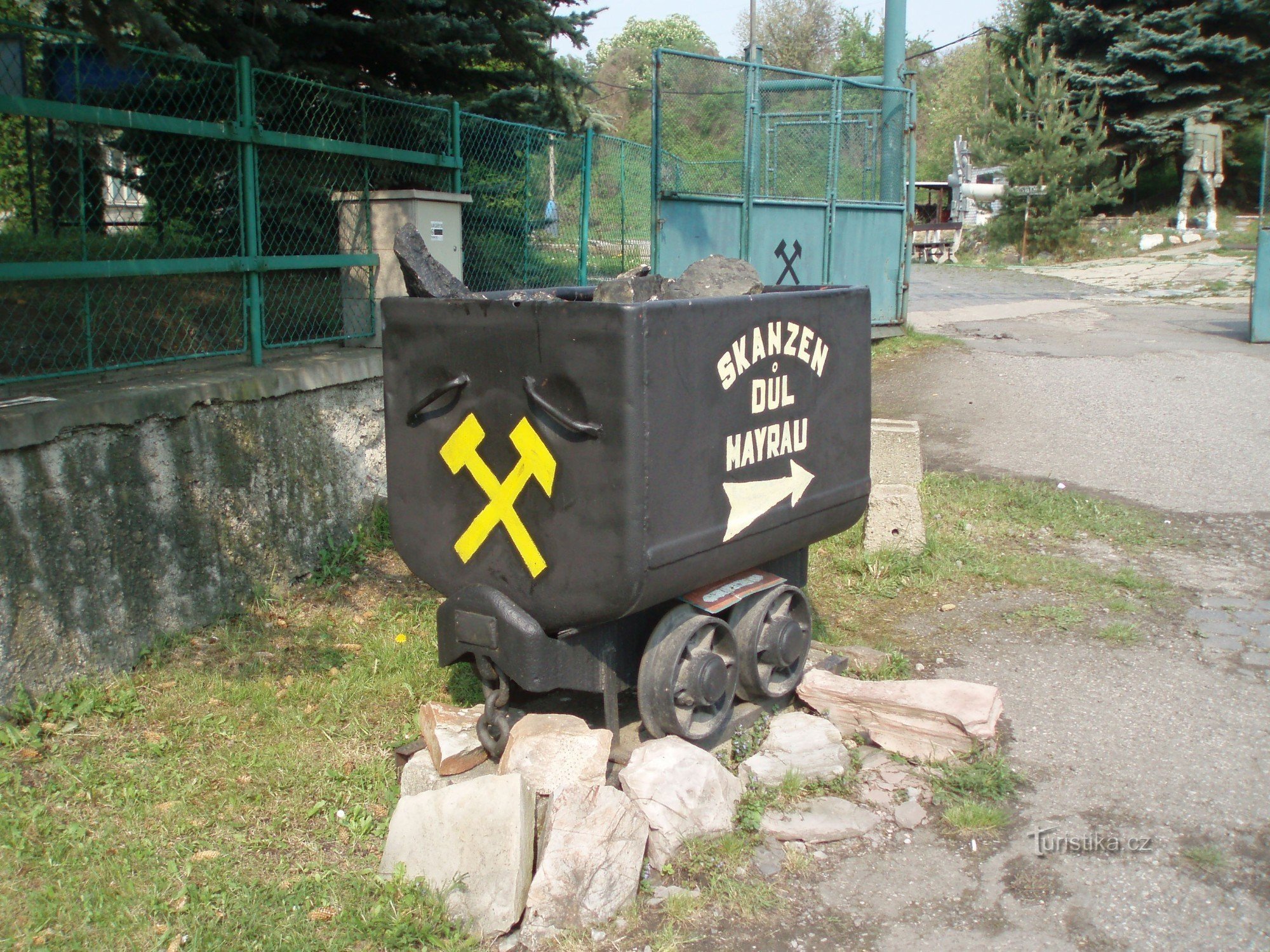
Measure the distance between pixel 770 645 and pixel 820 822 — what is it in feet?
2.30

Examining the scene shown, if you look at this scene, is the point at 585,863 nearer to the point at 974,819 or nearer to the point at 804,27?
the point at 974,819

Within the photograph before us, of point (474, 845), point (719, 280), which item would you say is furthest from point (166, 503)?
point (719, 280)

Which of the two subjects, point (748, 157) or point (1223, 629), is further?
point (748, 157)

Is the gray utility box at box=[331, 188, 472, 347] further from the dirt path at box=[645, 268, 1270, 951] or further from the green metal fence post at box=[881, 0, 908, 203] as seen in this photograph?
the green metal fence post at box=[881, 0, 908, 203]

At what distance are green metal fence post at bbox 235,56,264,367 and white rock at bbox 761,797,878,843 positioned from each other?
3400 mm

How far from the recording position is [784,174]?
11.5 metres

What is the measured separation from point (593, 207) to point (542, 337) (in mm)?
6270

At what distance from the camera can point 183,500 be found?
462 centimetres

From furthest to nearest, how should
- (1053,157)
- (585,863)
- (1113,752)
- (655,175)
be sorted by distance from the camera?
(1053,157)
(655,175)
(1113,752)
(585,863)

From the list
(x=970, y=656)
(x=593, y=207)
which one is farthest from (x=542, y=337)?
(x=593, y=207)

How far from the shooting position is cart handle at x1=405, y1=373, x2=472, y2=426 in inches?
133

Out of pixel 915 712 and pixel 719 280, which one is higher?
pixel 719 280

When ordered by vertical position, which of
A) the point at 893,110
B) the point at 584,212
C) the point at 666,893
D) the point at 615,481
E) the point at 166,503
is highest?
the point at 893,110

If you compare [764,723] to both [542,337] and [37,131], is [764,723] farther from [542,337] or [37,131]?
[37,131]
